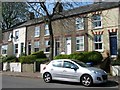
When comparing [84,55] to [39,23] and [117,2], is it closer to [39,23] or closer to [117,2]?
[117,2]

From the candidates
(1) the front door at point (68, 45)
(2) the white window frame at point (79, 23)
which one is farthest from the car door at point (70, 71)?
(1) the front door at point (68, 45)

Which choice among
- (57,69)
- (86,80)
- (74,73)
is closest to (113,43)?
(57,69)

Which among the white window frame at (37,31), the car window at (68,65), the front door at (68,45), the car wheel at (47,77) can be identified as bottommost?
the car wheel at (47,77)

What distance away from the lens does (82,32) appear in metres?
30.7

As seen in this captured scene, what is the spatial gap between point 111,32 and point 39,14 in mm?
7372

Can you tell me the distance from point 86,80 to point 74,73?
0.90 m

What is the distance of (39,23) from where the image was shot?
1502 inches

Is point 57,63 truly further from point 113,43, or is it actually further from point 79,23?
point 79,23

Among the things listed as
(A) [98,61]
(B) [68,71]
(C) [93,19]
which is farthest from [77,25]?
(B) [68,71]

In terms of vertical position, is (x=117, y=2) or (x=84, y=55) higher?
(x=117, y=2)

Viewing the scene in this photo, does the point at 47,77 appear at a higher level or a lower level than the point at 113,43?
lower

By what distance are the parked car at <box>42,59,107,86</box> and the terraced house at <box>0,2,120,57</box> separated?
9.87m

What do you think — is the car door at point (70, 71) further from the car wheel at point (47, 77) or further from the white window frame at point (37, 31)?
the white window frame at point (37, 31)

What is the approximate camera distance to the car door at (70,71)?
17094mm
